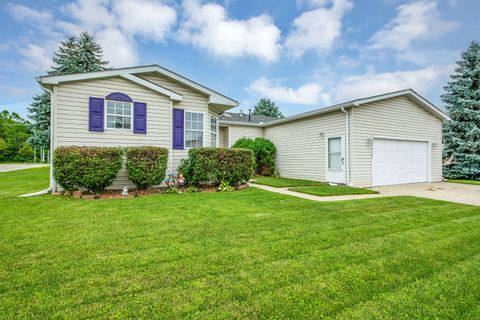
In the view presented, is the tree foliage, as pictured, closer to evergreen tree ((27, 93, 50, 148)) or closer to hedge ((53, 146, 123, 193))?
evergreen tree ((27, 93, 50, 148))

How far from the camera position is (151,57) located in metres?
14.8

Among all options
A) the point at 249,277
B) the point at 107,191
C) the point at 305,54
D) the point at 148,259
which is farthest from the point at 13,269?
the point at 305,54

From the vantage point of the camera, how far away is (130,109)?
29.0ft

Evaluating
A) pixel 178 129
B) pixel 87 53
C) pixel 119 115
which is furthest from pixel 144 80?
pixel 87 53

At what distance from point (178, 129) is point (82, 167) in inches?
145

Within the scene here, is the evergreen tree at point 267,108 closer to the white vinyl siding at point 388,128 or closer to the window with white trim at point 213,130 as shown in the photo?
the white vinyl siding at point 388,128

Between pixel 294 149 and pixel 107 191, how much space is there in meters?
8.96

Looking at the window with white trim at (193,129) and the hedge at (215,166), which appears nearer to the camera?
the hedge at (215,166)

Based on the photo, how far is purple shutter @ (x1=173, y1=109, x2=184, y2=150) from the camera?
32.0ft

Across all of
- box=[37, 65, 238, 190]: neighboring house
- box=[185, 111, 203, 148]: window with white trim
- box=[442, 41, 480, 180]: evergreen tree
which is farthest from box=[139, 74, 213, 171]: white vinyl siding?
box=[442, 41, 480, 180]: evergreen tree

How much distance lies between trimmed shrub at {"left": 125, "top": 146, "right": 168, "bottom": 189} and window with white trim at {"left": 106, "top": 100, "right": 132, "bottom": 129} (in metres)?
1.37

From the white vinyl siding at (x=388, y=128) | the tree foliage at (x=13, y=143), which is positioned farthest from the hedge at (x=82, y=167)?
the tree foliage at (x=13, y=143)

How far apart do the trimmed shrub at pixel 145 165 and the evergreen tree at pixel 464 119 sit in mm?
17676

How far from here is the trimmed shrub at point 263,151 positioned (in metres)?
13.9
